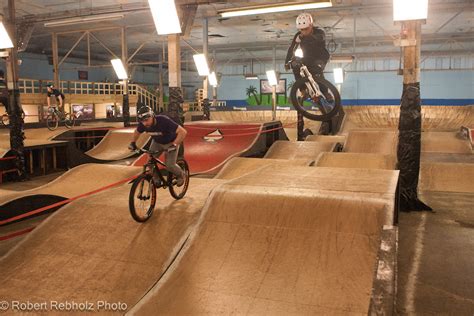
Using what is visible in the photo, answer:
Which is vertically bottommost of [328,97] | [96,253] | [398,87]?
[96,253]

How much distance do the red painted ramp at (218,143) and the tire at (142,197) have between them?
4.32 m

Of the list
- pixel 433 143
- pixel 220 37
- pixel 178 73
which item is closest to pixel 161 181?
pixel 178 73

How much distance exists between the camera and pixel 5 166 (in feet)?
34.8

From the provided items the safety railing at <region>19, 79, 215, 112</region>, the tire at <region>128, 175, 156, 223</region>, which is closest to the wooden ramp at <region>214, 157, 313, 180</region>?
the tire at <region>128, 175, 156, 223</region>

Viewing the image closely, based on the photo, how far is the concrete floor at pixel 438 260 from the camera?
12.9ft

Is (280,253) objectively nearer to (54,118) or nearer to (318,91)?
(318,91)

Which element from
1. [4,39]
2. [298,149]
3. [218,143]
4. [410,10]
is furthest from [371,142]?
[4,39]

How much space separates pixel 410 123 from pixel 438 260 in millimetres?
2987

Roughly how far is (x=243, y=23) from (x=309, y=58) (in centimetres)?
1430

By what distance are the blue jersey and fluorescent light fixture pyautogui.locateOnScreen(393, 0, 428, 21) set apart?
12.8 ft

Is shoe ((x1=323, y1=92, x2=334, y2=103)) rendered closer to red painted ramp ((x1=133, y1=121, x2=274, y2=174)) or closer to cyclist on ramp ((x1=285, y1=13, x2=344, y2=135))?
cyclist on ramp ((x1=285, y1=13, x2=344, y2=135))

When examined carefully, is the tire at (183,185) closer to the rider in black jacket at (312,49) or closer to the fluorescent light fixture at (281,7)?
the rider in black jacket at (312,49)

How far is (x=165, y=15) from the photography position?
25.1ft

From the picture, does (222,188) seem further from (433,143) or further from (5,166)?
(433,143)
